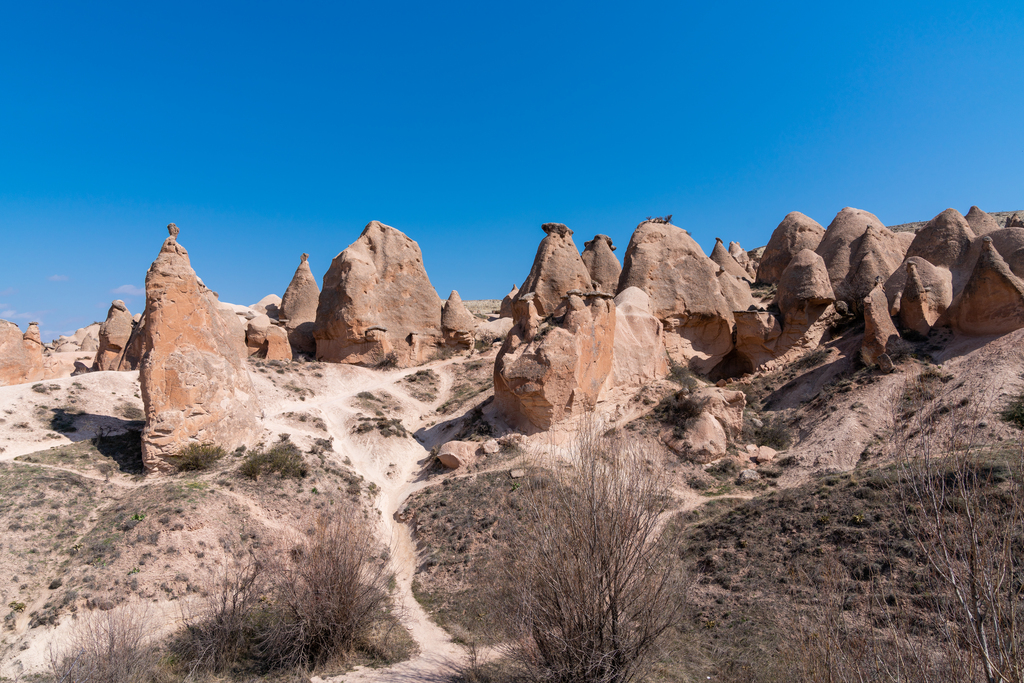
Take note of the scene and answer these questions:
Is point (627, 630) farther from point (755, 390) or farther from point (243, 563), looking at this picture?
point (755, 390)

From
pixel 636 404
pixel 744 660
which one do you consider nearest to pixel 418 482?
pixel 636 404

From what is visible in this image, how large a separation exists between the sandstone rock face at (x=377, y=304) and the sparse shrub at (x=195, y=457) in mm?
12116

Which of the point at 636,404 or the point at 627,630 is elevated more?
the point at 636,404

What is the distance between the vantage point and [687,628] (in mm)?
10461

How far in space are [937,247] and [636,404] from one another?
15.1m

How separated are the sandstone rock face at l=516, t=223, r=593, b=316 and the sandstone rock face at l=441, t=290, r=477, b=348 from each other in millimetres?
5005

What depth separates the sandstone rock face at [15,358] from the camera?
24267mm

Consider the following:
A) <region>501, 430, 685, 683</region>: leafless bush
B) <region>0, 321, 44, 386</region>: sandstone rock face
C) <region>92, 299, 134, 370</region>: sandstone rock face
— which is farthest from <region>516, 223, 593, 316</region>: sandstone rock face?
<region>0, 321, 44, 386</region>: sandstone rock face

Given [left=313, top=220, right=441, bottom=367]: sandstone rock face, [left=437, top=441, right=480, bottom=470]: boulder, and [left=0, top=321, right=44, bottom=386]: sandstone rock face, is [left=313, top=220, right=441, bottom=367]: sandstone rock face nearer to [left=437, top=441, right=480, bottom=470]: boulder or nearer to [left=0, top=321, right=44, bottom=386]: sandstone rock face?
[left=437, top=441, right=480, bottom=470]: boulder

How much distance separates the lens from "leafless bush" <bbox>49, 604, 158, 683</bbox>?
26.0 feet

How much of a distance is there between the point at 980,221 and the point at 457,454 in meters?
26.0

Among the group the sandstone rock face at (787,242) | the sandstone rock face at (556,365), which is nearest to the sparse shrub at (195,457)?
the sandstone rock face at (556,365)

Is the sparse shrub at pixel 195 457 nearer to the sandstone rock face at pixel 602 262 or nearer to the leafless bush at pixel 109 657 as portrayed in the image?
the leafless bush at pixel 109 657

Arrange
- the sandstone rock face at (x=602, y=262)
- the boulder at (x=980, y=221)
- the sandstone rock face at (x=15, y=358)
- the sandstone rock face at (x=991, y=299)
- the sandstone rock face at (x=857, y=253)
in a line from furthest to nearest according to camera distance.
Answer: the sandstone rock face at (x=602, y=262)
the boulder at (x=980, y=221)
the sandstone rock face at (x=15, y=358)
the sandstone rock face at (x=857, y=253)
the sandstone rock face at (x=991, y=299)
